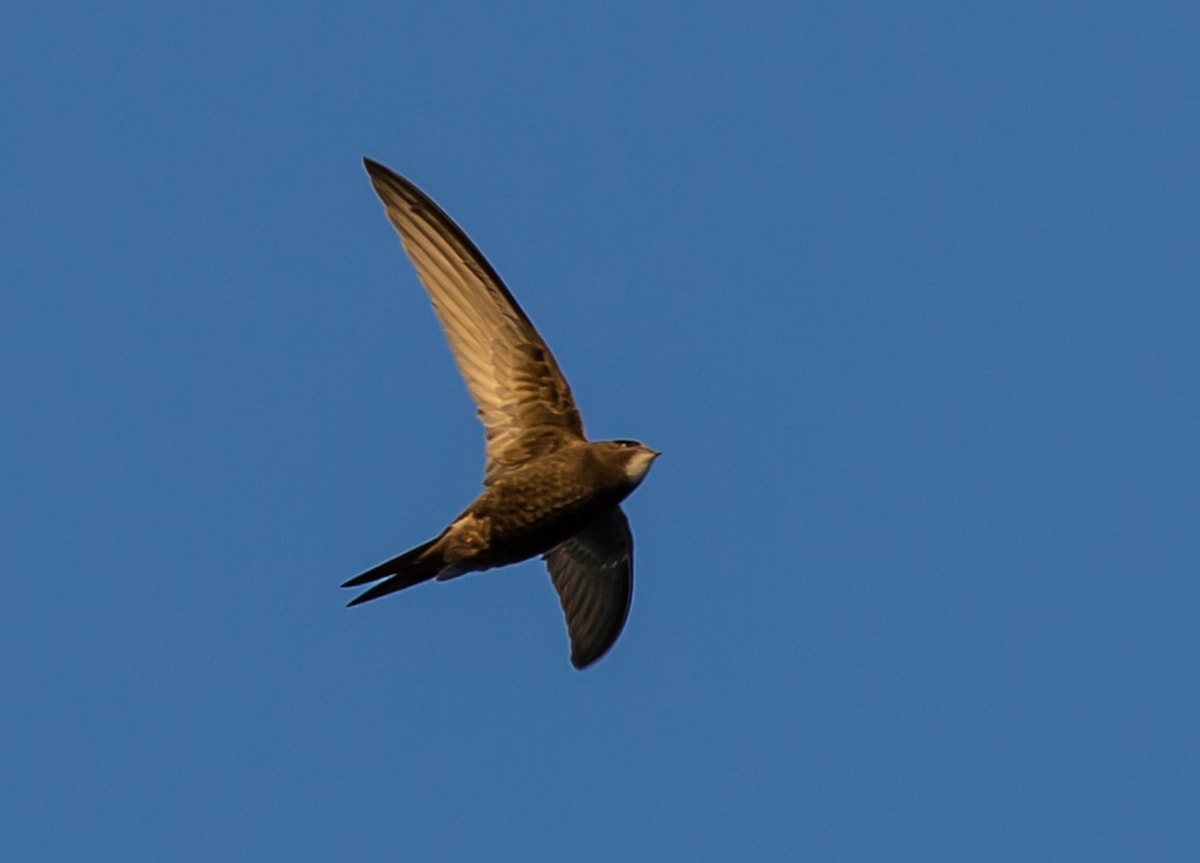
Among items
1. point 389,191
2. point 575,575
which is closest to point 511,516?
point 575,575

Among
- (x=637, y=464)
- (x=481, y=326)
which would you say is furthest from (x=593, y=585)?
(x=481, y=326)

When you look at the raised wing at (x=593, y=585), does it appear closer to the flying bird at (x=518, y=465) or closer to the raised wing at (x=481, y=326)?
the flying bird at (x=518, y=465)

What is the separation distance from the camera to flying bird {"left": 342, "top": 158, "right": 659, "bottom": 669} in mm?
9477

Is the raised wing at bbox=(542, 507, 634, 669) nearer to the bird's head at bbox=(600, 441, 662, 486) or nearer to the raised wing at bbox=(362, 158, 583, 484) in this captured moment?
the raised wing at bbox=(362, 158, 583, 484)

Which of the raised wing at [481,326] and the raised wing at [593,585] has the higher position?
the raised wing at [481,326]

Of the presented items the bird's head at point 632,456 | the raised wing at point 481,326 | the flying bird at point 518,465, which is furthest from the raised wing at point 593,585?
the bird's head at point 632,456

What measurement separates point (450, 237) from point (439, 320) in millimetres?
430

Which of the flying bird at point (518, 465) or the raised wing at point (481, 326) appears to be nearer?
the flying bird at point (518, 465)

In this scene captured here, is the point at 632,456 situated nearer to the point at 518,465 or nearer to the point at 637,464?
the point at 637,464

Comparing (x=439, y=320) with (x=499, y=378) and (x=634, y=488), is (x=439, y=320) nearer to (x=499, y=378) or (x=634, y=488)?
(x=499, y=378)

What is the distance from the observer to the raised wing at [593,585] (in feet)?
34.1

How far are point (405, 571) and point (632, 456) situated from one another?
47.5 inches

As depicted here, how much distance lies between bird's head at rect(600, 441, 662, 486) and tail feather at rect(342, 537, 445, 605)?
932 mm

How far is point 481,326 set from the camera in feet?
33.5
